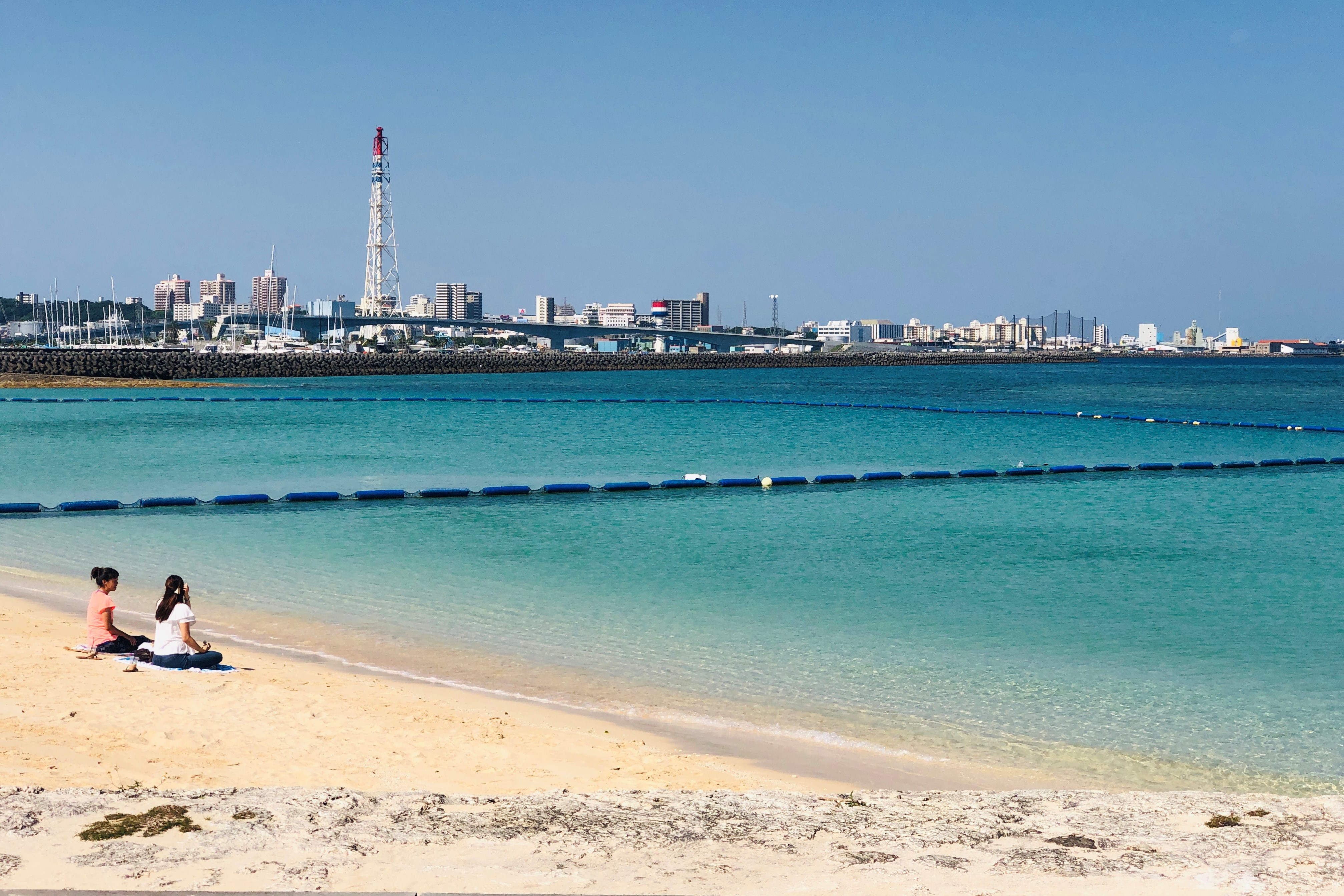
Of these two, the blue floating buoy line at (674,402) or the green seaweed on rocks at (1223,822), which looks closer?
the green seaweed on rocks at (1223,822)

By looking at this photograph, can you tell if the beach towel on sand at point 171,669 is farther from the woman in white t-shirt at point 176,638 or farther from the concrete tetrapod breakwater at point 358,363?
the concrete tetrapod breakwater at point 358,363

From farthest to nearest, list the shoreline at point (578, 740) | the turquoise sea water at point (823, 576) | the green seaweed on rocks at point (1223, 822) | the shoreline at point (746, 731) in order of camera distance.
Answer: the turquoise sea water at point (823, 576) < the shoreline at point (746, 731) < the shoreline at point (578, 740) < the green seaweed on rocks at point (1223, 822)

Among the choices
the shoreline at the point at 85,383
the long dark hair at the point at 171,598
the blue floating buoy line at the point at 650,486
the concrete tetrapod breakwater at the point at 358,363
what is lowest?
the blue floating buoy line at the point at 650,486

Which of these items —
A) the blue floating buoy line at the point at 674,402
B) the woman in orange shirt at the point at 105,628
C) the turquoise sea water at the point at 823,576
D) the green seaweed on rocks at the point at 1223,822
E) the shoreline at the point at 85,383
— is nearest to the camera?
the green seaweed on rocks at the point at 1223,822

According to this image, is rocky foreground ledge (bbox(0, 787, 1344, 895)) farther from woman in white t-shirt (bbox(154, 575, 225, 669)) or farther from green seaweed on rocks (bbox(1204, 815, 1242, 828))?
woman in white t-shirt (bbox(154, 575, 225, 669))

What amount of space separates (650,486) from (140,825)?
2201cm

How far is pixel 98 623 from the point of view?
11.0 m

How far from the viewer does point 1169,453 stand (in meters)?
39.7

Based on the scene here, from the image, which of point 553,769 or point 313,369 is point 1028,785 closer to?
point 553,769

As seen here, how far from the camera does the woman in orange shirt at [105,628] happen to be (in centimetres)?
1093

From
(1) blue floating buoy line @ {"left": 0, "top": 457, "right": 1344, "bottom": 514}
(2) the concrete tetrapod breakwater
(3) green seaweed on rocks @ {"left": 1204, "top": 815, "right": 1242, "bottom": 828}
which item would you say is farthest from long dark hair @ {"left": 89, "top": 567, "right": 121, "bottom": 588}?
(2) the concrete tetrapod breakwater

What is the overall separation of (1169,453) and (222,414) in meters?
41.8

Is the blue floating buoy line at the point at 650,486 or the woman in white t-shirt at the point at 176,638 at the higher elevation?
the woman in white t-shirt at the point at 176,638

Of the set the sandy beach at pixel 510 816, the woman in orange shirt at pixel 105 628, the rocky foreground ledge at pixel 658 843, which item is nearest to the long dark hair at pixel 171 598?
the woman in orange shirt at pixel 105 628
